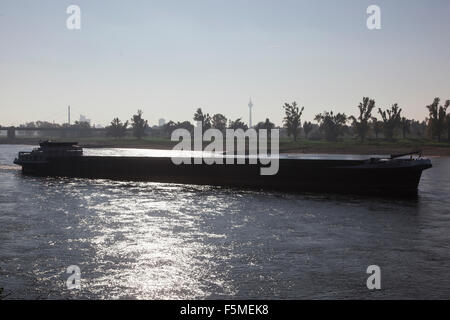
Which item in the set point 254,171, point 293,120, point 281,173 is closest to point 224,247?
point 281,173

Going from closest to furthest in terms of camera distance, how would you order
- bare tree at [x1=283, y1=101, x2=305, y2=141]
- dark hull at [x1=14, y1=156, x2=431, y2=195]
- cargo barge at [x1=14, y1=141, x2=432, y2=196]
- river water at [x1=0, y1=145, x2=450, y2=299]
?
river water at [x1=0, y1=145, x2=450, y2=299] < dark hull at [x1=14, y1=156, x2=431, y2=195] < cargo barge at [x1=14, y1=141, x2=432, y2=196] < bare tree at [x1=283, y1=101, x2=305, y2=141]

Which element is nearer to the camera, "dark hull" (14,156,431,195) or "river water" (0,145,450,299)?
"river water" (0,145,450,299)

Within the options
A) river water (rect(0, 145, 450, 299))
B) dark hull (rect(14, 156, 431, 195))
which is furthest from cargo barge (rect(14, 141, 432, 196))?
river water (rect(0, 145, 450, 299))

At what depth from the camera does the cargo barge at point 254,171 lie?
48.3 meters

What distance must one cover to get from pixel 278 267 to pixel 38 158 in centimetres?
6496

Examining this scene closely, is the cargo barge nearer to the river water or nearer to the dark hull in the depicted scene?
the dark hull

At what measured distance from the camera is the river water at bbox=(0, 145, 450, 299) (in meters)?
17.0

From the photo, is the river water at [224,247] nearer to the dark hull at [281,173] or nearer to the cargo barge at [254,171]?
the dark hull at [281,173]

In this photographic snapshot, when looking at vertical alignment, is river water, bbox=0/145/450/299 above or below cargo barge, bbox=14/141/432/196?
below

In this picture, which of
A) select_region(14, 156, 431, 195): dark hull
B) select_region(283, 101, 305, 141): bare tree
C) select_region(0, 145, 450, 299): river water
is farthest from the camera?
select_region(283, 101, 305, 141): bare tree

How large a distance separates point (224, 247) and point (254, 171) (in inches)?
1273

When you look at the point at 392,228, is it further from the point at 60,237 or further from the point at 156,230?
the point at 60,237

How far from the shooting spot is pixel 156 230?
28.0m
